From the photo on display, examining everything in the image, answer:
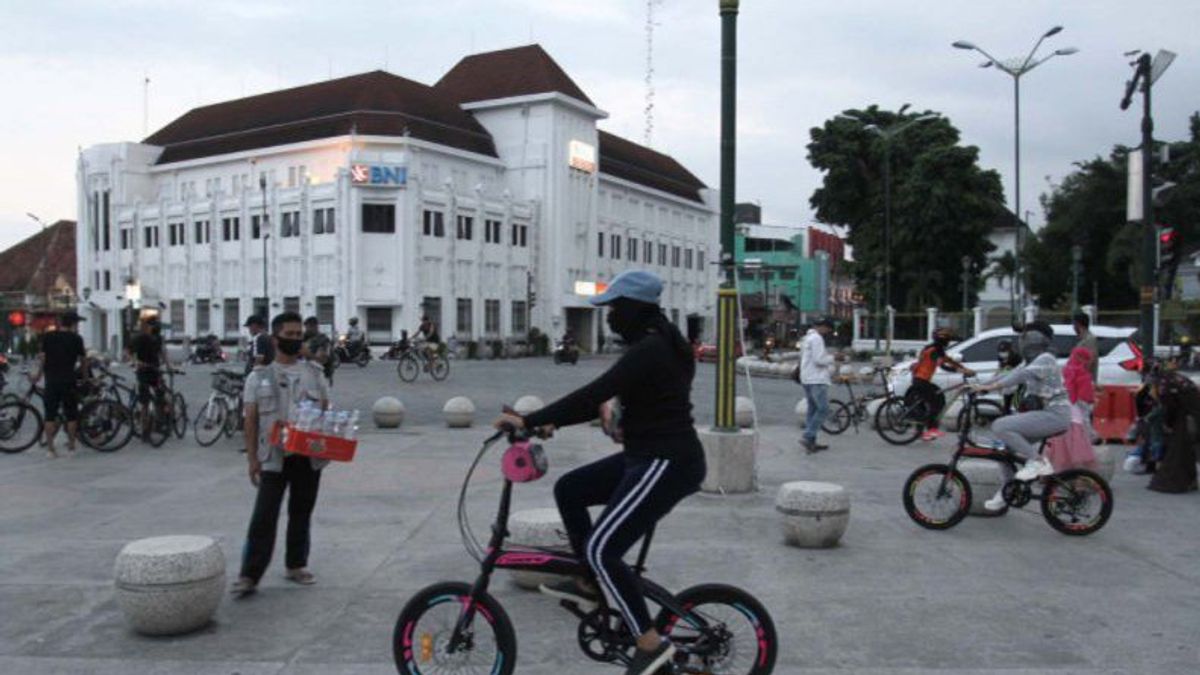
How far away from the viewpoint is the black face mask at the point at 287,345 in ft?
20.9

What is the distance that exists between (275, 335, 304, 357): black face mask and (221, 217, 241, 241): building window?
55.7 metres

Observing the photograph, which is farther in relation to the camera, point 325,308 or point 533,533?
point 325,308

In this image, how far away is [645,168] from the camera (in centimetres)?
8169

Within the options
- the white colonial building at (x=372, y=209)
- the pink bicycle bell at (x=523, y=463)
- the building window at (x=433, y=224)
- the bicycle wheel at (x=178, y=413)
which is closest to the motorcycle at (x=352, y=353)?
the white colonial building at (x=372, y=209)

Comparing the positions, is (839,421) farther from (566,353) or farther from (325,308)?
(325,308)

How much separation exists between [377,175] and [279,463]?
4842 centimetres

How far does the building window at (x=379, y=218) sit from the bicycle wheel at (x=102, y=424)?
4125 centimetres

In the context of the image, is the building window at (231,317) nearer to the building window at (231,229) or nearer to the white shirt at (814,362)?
the building window at (231,229)

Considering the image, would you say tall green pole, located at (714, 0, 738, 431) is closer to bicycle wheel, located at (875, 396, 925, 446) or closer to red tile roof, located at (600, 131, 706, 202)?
bicycle wheel, located at (875, 396, 925, 446)

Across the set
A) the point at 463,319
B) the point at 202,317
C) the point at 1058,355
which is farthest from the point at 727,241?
the point at 202,317

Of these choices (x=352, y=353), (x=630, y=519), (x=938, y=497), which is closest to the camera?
(x=630, y=519)

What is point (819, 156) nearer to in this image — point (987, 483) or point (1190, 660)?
point (987, 483)

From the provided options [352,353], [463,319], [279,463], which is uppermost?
[463,319]

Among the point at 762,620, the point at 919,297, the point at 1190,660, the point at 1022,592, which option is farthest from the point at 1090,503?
the point at 919,297
